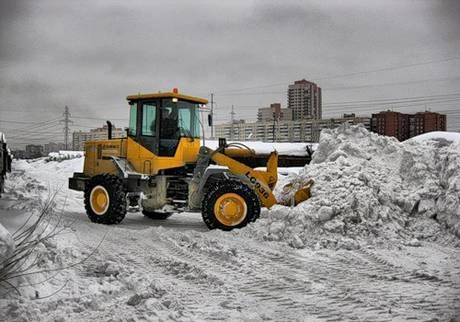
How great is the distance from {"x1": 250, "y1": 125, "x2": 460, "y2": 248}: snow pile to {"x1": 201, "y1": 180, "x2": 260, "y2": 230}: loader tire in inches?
10.7

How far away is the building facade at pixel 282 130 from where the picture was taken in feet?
109

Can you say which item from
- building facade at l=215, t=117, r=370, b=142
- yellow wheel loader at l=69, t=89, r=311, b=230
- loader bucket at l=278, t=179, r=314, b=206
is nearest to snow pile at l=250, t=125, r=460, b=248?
loader bucket at l=278, t=179, r=314, b=206

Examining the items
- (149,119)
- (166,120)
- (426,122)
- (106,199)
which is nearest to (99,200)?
(106,199)

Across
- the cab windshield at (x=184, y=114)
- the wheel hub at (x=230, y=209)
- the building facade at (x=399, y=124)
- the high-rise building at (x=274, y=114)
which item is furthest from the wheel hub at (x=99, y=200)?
the high-rise building at (x=274, y=114)

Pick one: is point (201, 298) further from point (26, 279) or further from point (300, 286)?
point (26, 279)

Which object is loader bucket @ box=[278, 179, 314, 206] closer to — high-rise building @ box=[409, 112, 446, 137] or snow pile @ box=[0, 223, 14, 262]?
snow pile @ box=[0, 223, 14, 262]

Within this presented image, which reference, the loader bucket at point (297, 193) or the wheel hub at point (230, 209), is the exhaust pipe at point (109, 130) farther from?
the loader bucket at point (297, 193)

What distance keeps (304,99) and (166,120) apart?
37425 millimetres

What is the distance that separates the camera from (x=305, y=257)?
19.4 feet

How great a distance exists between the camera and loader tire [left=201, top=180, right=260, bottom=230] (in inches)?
301

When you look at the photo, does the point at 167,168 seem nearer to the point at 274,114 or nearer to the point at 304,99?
the point at 274,114

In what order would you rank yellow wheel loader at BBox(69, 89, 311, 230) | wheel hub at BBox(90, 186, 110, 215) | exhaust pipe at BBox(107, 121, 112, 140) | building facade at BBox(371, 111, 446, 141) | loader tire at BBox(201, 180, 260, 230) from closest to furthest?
loader tire at BBox(201, 180, 260, 230), yellow wheel loader at BBox(69, 89, 311, 230), wheel hub at BBox(90, 186, 110, 215), exhaust pipe at BBox(107, 121, 112, 140), building facade at BBox(371, 111, 446, 141)

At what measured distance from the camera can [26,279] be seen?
3881 millimetres

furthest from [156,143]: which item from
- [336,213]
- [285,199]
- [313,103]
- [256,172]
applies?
[313,103]
